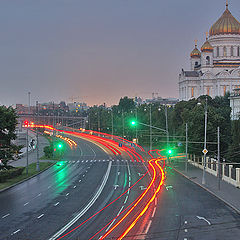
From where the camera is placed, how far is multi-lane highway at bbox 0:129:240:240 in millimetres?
24734

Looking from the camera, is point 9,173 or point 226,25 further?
point 226,25

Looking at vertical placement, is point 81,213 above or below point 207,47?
below

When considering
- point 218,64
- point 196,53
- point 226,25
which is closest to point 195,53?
point 196,53

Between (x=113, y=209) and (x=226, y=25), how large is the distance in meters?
126

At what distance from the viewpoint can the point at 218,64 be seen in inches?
5866

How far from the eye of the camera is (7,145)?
1784 inches

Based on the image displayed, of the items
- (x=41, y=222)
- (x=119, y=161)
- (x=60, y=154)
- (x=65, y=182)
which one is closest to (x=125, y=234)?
(x=41, y=222)

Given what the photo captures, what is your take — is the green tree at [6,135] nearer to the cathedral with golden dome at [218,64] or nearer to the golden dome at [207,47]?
the cathedral with golden dome at [218,64]

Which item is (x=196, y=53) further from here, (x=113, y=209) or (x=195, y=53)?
A: (x=113, y=209)

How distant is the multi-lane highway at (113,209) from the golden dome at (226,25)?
103 m

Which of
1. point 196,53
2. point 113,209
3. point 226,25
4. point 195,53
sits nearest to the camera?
point 113,209

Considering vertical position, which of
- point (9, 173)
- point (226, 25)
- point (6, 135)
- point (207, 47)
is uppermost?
point (226, 25)

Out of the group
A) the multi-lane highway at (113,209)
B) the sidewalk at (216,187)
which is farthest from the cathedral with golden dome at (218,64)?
the multi-lane highway at (113,209)

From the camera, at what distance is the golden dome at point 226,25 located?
144 m
